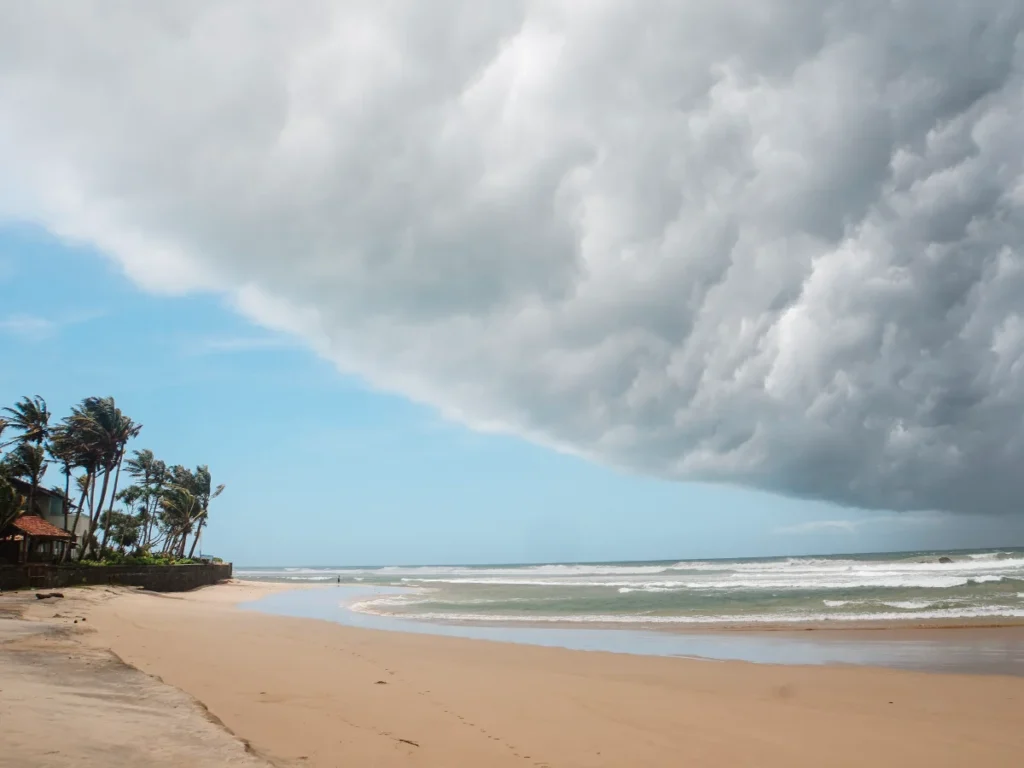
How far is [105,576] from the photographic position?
114 feet

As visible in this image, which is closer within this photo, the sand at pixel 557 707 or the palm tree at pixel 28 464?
the sand at pixel 557 707

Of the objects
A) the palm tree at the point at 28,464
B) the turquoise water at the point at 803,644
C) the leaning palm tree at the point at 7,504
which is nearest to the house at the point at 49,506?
the palm tree at the point at 28,464

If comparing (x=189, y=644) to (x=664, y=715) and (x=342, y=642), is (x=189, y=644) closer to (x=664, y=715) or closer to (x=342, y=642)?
(x=342, y=642)

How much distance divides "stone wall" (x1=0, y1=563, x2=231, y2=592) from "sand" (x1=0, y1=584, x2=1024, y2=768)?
1726 centimetres

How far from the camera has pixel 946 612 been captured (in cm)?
2503

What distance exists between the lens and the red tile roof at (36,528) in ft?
127

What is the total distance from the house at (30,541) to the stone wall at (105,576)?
525cm

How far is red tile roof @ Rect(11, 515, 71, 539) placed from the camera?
38.6m

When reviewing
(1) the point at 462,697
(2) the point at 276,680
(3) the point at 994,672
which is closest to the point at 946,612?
(3) the point at 994,672

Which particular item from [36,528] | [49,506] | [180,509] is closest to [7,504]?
[36,528]

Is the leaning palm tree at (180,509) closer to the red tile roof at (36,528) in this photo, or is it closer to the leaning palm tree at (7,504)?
the red tile roof at (36,528)

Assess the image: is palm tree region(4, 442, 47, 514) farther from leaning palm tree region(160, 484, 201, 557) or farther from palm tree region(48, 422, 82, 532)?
leaning palm tree region(160, 484, 201, 557)

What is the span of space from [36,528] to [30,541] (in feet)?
2.59

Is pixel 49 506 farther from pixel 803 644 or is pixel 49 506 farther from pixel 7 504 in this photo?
pixel 803 644
